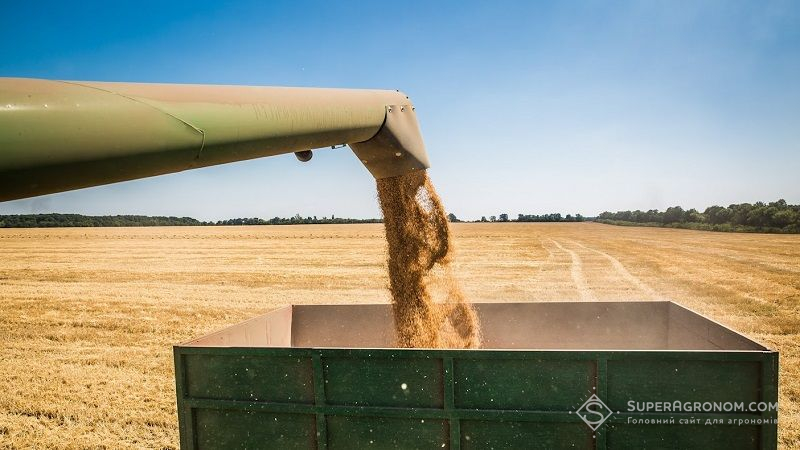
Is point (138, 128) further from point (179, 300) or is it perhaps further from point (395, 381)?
point (179, 300)

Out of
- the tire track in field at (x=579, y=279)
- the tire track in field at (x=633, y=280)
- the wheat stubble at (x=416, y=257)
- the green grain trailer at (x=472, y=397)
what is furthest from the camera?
the tire track in field at (x=633, y=280)

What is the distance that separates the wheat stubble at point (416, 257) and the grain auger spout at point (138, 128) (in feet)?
4.89

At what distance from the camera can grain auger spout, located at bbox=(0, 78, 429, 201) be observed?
1.30m

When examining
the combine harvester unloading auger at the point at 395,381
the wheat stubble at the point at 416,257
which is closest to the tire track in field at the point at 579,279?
the wheat stubble at the point at 416,257

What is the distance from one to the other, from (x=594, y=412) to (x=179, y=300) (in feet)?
32.3

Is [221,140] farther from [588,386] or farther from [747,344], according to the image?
[747,344]

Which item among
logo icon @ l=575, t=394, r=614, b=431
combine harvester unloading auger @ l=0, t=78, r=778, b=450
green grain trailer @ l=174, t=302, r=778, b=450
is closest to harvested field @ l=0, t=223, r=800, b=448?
green grain trailer @ l=174, t=302, r=778, b=450

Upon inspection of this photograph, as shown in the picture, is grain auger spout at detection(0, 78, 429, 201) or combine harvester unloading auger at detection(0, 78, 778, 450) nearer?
grain auger spout at detection(0, 78, 429, 201)

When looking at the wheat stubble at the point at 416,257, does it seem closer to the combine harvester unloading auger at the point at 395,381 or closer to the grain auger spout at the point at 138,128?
the combine harvester unloading auger at the point at 395,381

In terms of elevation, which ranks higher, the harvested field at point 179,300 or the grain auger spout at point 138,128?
the grain auger spout at point 138,128

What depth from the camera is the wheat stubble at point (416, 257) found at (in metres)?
4.02

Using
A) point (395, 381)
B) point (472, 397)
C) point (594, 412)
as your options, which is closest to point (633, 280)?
point (594, 412)

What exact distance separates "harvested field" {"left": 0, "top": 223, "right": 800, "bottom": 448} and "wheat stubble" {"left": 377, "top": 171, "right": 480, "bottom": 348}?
2.27 meters

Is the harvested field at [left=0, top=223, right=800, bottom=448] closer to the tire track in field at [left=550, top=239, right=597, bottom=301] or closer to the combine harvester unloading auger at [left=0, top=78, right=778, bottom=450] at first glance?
the tire track in field at [left=550, top=239, right=597, bottom=301]
